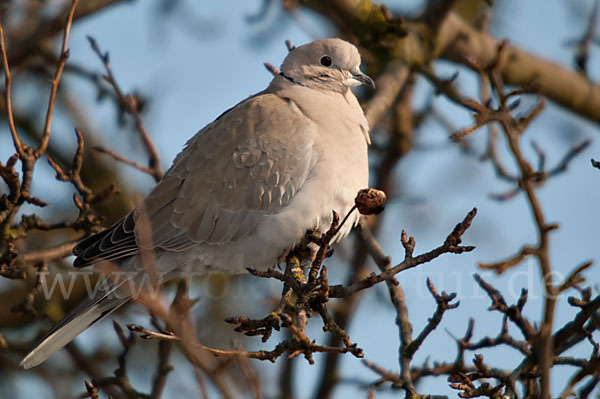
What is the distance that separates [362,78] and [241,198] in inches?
41.5

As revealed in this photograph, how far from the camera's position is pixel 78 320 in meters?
3.73

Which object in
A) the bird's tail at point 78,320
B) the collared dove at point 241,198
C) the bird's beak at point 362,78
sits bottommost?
the bird's tail at point 78,320

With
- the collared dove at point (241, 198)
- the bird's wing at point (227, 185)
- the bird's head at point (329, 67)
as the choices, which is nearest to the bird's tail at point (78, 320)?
the collared dove at point (241, 198)

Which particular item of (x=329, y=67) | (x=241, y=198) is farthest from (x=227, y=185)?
(x=329, y=67)

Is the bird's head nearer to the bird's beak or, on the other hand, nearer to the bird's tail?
the bird's beak

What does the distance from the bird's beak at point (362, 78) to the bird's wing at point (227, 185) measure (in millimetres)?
499

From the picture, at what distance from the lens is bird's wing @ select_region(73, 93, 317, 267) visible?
374cm

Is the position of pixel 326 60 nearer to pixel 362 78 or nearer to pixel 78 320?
pixel 362 78

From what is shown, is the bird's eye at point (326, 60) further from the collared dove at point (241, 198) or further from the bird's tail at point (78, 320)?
the bird's tail at point (78, 320)

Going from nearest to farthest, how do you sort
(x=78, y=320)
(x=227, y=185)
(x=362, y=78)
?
1. (x=78, y=320)
2. (x=227, y=185)
3. (x=362, y=78)

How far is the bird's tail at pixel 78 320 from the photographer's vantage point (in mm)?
3598

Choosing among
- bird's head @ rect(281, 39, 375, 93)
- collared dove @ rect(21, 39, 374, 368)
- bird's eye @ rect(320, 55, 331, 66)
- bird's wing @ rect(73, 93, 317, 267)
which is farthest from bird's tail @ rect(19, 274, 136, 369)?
bird's eye @ rect(320, 55, 331, 66)

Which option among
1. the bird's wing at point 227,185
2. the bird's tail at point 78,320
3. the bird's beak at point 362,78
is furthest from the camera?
the bird's beak at point 362,78

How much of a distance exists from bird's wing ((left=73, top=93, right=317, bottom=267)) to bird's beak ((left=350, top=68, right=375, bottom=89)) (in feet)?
1.64
